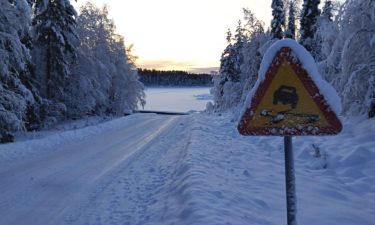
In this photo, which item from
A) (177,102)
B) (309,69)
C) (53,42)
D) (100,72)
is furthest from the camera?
(177,102)

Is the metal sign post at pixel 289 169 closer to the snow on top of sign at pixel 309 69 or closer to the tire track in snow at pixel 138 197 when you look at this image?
the snow on top of sign at pixel 309 69

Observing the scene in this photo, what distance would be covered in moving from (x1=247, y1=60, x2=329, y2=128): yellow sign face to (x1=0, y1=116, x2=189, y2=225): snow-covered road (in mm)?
4277

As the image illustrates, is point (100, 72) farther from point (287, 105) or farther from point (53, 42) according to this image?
point (287, 105)

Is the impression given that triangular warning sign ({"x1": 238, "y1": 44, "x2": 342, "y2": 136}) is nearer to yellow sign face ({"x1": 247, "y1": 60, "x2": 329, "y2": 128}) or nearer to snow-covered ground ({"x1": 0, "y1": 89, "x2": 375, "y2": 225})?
yellow sign face ({"x1": 247, "y1": 60, "x2": 329, "y2": 128})

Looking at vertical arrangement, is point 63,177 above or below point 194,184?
below

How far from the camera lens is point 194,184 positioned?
290 inches

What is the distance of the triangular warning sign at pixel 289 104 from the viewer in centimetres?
313

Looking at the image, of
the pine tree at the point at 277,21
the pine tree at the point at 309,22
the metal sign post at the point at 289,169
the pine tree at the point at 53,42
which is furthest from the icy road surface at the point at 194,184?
the pine tree at the point at 309,22

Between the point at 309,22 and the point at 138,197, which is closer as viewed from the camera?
the point at 138,197

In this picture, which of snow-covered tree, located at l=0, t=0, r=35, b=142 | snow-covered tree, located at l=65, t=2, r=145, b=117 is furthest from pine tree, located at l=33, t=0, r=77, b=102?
snow-covered tree, located at l=0, t=0, r=35, b=142

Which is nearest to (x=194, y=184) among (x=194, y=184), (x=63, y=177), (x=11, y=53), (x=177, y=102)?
(x=194, y=184)

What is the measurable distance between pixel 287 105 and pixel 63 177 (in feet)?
24.0

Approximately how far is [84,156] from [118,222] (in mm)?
6637

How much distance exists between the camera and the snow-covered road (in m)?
6.57
